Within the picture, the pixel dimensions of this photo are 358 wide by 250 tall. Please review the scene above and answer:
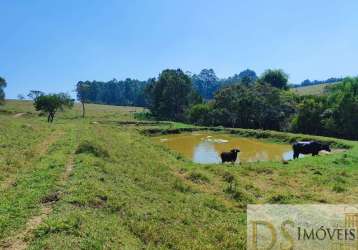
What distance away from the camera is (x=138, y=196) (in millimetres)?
15055

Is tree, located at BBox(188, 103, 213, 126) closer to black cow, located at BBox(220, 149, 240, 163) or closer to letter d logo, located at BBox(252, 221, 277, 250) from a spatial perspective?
black cow, located at BBox(220, 149, 240, 163)

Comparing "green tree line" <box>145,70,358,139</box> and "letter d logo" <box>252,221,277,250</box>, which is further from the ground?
"green tree line" <box>145,70,358,139</box>

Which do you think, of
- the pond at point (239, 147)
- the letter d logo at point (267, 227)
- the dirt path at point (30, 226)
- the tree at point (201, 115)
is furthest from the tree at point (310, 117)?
the dirt path at point (30, 226)

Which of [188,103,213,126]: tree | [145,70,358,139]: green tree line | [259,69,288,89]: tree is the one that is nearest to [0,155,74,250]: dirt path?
[145,70,358,139]: green tree line

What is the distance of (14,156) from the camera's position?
2236 centimetres

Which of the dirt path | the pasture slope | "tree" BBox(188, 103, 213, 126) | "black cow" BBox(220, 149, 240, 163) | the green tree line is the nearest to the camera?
the dirt path

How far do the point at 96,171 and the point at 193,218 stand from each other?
6.87 metres

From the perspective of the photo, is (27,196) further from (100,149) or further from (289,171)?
(289,171)

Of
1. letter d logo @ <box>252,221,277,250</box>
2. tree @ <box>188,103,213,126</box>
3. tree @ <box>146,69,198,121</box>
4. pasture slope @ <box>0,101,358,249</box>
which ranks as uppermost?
tree @ <box>146,69,198,121</box>

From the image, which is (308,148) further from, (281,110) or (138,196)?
(281,110)

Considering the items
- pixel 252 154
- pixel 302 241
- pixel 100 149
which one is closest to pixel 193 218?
pixel 302 241

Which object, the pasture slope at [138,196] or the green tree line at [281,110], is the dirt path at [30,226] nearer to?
the pasture slope at [138,196]

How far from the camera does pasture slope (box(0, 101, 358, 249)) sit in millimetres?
10367

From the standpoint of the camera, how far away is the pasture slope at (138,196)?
34.0 feet
